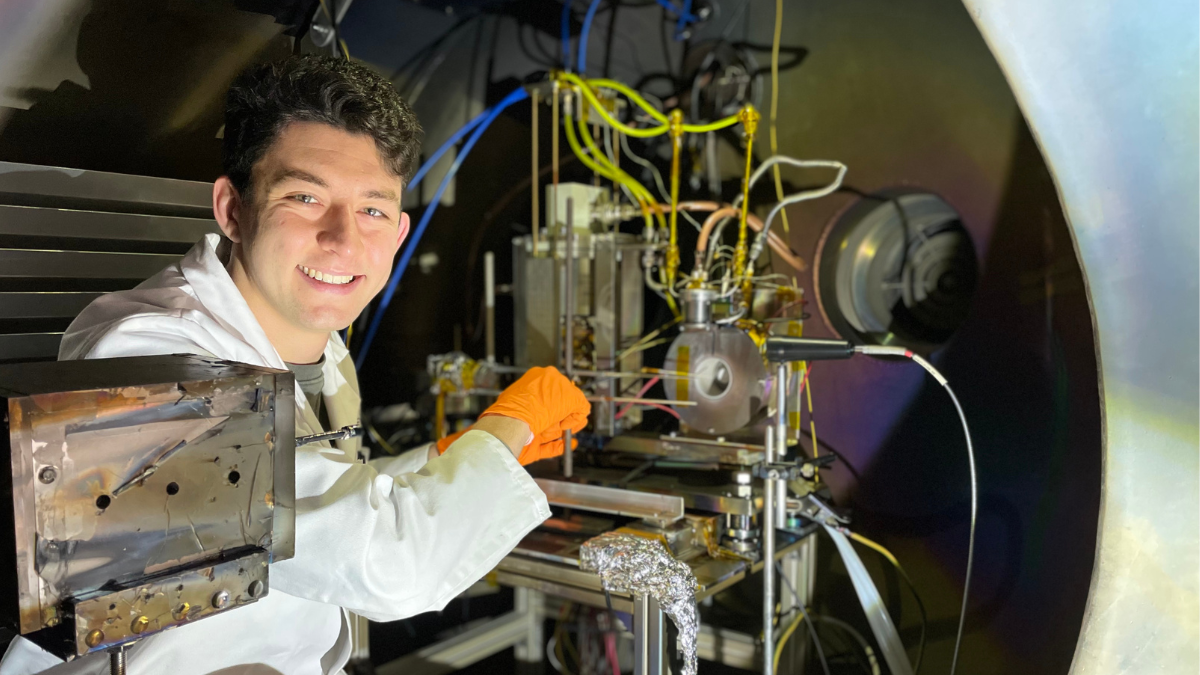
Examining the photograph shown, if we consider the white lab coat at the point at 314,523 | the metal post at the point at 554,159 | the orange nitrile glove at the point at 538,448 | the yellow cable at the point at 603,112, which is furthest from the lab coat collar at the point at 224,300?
the yellow cable at the point at 603,112

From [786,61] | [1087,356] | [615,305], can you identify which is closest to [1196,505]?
[1087,356]

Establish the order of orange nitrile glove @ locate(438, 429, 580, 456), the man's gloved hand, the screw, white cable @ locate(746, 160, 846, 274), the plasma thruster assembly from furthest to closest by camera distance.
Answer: white cable @ locate(746, 160, 846, 274) < orange nitrile glove @ locate(438, 429, 580, 456) < the man's gloved hand < the plasma thruster assembly < the screw

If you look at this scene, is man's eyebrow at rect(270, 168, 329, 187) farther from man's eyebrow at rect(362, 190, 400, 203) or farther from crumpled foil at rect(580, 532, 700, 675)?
crumpled foil at rect(580, 532, 700, 675)

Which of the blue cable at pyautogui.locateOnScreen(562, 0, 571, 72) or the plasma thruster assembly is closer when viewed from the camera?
the plasma thruster assembly

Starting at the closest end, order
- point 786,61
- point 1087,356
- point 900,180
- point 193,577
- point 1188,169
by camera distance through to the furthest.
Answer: point 193,577
point 1188,169
point 1087,356
point 900,180
point 786,61

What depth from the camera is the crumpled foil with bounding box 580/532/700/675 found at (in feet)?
4.01

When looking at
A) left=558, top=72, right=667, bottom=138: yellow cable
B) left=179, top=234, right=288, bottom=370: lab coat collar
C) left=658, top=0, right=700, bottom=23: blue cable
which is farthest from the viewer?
left=658, top=0, right=700, bottom=23: blue cable

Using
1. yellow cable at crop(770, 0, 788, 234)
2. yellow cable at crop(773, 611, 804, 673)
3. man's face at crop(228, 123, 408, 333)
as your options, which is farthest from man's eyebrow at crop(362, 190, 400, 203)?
yellow cable at crop(773, 611, 804, 673)

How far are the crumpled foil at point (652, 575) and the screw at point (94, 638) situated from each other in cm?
77

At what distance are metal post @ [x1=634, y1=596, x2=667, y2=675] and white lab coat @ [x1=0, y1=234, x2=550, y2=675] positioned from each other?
0.34m

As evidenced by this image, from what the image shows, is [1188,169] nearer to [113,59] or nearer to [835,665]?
[835,665]

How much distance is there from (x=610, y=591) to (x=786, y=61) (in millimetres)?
1386

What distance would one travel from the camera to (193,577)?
74 centimetres

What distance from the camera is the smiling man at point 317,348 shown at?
36.4 inches
